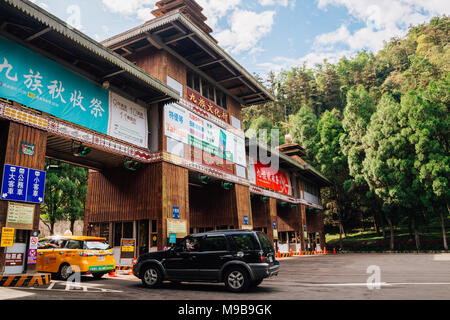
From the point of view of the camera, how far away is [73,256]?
1062 centimetres

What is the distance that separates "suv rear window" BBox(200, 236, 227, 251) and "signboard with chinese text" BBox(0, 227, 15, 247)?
5352 mm

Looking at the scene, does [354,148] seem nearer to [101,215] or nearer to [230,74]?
[230,74]

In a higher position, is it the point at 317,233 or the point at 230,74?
the point at 230,74

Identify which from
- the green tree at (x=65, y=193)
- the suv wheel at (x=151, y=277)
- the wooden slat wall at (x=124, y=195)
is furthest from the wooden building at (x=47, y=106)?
the green tree at (x=65, y=193)

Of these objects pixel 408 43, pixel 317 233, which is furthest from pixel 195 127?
pixel 408 43

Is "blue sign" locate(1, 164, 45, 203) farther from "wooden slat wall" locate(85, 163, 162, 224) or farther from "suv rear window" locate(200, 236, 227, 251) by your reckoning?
"suv rear window" locate(200, 236, 227, 251)

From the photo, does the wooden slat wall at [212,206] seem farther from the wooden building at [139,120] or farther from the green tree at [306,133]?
the green tree at [306,133]

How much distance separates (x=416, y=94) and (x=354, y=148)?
7653 millimetres

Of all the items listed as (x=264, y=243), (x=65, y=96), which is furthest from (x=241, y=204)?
(x=65, y=96)

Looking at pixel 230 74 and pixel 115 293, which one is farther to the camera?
pixel 230 74

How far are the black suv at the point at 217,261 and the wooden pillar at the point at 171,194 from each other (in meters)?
4.17

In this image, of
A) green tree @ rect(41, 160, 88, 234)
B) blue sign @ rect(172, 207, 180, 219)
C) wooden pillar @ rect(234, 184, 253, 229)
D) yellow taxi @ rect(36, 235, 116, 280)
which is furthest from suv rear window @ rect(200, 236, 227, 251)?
green tree @ rect(41, 160, 88, 234)
